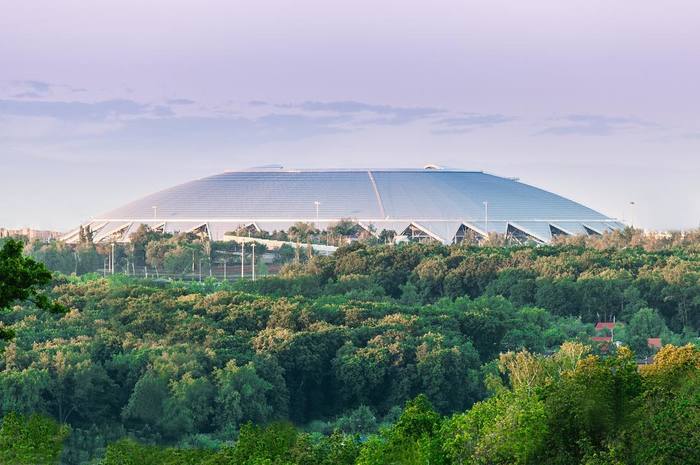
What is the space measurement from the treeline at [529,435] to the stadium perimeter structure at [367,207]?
338 feet

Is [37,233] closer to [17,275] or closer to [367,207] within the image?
[367,207]

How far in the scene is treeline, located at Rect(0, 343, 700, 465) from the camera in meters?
28.3

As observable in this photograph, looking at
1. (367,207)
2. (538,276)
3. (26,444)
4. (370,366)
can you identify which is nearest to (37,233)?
(367,207)

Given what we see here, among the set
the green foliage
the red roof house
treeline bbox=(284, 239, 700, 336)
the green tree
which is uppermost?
the green tree

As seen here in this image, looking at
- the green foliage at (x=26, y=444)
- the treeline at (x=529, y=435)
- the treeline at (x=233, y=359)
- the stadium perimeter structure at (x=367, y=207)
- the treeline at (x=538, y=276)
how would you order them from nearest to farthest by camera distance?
the treeline at (x=529, y=435)
the green foliage at (x=26, y=444)
the treeline at (x=233, y=359)
the treeline at (x=538, y=276)
the stadium perimeter structure at (x=367, y=207)

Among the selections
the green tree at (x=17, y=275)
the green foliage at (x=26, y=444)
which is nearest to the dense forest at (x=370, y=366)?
the green foliage at (x=26, y=444)

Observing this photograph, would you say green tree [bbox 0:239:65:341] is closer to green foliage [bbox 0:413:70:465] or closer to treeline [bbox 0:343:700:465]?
green foliage [bbox 0:413:70:465]

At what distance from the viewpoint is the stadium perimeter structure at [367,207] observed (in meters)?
143

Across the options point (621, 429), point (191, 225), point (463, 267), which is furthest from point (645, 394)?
point (191, 225)

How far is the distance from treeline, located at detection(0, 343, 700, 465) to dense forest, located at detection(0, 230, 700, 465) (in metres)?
0.05

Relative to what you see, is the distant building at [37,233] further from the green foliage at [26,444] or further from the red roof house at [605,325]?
the green foliage at [26,444]

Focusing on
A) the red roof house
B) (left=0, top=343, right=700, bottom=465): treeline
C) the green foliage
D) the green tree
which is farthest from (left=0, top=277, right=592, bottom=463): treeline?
the green tree

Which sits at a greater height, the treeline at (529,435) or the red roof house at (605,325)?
the treeline at (529,435)

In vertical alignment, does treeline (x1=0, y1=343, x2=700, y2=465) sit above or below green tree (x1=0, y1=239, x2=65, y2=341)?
below
